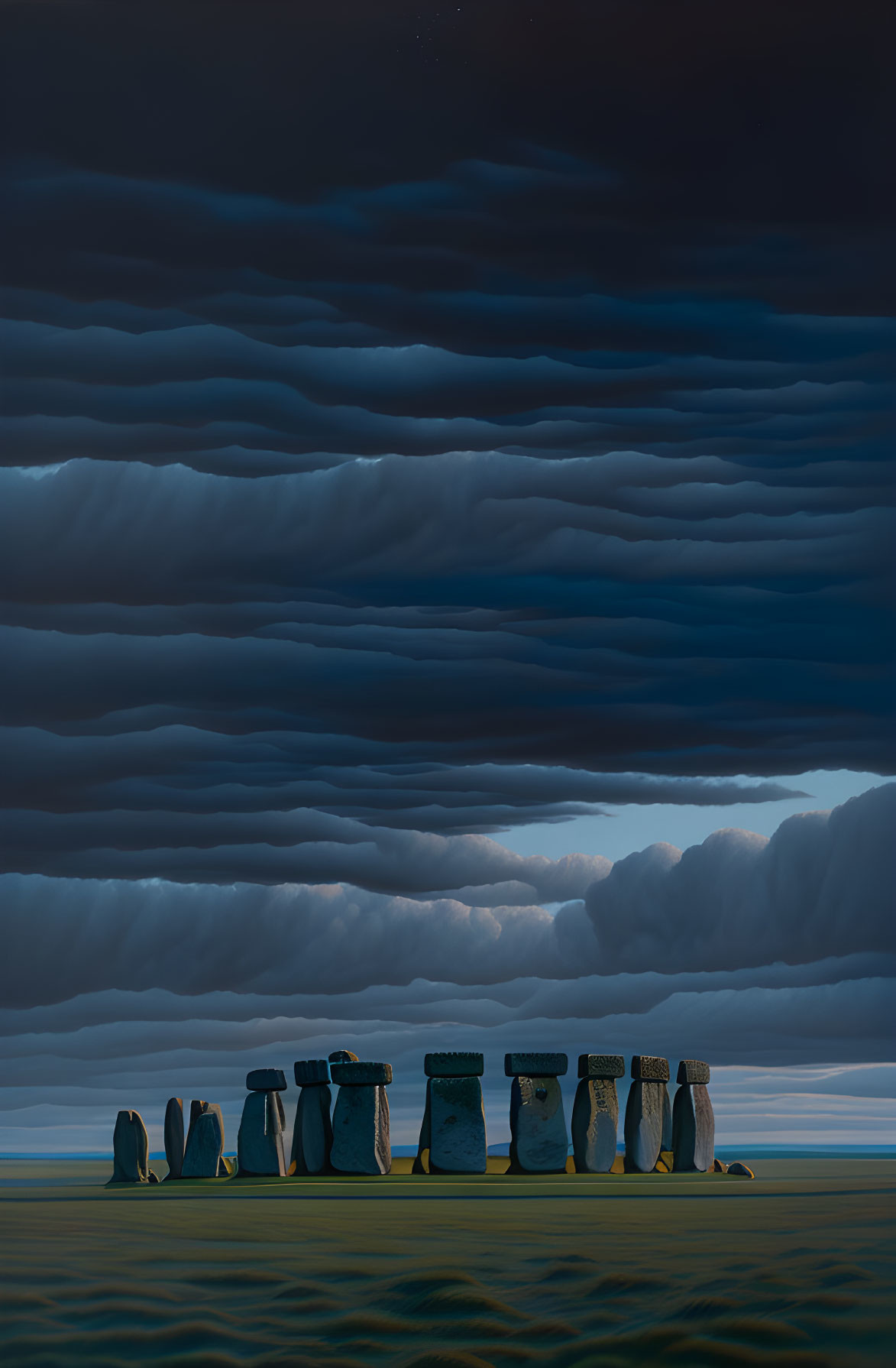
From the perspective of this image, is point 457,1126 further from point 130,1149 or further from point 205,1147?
point 130,1149

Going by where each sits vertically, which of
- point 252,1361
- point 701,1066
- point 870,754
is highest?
Answer: point 870,754

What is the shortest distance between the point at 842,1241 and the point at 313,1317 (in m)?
3.50

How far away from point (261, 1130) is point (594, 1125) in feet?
12.7

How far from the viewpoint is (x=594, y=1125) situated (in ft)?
55.8

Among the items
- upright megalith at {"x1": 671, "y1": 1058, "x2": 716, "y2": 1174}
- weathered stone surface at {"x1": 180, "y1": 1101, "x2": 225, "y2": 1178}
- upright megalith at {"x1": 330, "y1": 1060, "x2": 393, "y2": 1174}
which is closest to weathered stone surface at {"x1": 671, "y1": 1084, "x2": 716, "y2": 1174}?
upright megalith at {"x1": 671, "y1": 1058, "x2": 716, "y2": 1174}

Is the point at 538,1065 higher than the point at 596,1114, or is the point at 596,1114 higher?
the point at 538,1065

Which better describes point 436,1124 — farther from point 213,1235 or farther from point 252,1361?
point 252,1361

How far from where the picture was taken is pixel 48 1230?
420 inches

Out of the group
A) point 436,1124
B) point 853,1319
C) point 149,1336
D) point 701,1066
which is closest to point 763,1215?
point 853,1319

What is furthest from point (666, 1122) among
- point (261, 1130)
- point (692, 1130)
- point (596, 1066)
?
point (261, 1130)

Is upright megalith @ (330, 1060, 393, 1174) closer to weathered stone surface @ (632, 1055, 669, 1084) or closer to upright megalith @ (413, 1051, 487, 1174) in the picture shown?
upright megalith @ (413, 1051, 487, 1174)

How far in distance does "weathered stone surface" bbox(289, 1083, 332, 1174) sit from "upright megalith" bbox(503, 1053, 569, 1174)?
7.17 feet

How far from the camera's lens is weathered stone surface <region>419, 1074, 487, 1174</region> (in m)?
16.4

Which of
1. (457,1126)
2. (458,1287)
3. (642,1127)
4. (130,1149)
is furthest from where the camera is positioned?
(130,1149)
